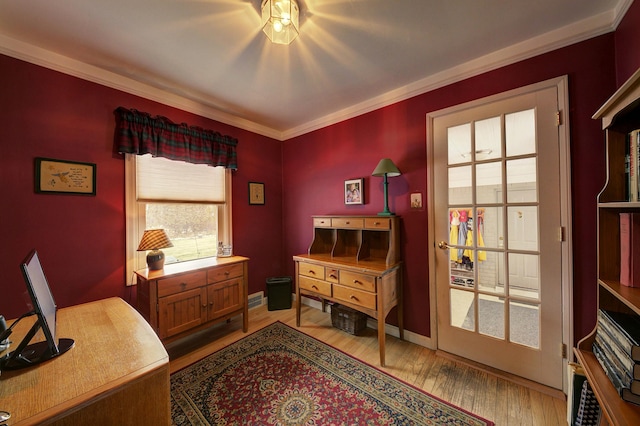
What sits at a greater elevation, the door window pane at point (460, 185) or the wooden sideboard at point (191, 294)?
the door window pane at point (460, 185)

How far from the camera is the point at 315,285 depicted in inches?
95.1

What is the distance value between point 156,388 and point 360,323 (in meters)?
1.92

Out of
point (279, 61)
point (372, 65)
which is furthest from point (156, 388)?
point (372, 65)

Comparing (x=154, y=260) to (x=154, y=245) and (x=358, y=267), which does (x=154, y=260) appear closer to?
(x=154, y=245)

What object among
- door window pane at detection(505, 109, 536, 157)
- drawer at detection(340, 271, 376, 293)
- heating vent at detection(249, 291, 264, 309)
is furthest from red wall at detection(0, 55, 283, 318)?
door window pane at detection(505, 109, 536, 157)

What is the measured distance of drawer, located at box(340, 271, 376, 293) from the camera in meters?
2.00

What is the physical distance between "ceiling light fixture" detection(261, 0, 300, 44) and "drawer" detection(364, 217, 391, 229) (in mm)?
1590

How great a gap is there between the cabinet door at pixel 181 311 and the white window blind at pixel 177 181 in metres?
0.98

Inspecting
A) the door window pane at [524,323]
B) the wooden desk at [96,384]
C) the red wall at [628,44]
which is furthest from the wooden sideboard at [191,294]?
the red wall at [628,44]

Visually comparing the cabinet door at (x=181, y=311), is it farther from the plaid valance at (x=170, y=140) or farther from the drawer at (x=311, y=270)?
the plaid valance at (x=170, y=140)

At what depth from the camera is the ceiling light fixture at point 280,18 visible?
128 cm

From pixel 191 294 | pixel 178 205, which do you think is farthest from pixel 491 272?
pixel 178 205

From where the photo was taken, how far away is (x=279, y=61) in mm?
1885

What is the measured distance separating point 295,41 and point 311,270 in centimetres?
200
